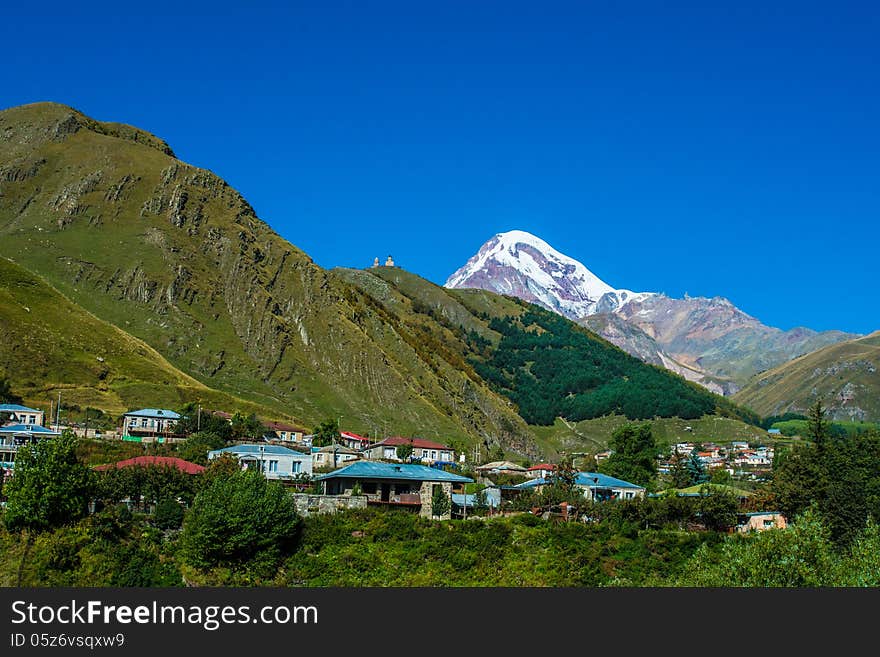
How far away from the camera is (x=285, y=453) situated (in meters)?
70.2

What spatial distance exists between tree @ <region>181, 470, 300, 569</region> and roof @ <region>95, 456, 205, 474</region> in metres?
8.25

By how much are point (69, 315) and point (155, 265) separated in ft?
91.8

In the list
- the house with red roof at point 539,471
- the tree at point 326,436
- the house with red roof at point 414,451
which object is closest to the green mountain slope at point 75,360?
the tree at point 326,436

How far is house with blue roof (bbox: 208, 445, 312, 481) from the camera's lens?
6638cm

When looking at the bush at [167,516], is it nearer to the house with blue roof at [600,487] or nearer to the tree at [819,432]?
the house with blue roof at [600,487]

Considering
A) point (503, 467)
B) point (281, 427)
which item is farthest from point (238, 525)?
point (503, 467)

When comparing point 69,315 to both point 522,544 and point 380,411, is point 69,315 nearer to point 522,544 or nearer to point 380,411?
point 380,411

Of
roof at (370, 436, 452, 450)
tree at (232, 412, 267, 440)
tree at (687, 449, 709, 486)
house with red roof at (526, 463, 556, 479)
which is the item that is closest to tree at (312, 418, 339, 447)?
roof at (370, 436, 452, 450)

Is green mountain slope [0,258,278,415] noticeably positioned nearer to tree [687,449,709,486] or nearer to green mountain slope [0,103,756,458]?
green mountain slope [0,103,756,458]

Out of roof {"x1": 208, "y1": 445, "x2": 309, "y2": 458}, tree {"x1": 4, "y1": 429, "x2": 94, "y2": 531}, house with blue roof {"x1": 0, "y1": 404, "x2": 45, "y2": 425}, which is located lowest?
tree {"x1": 4, "y1": 429, "x2": 94, "y2": 531}

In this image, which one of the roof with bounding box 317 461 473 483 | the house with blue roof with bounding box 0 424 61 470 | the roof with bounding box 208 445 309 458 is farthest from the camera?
the roof with bounding box 208 445 309 458

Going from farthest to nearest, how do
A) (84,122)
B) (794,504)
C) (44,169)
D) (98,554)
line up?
(84,122) < (44,169) < (794,504) < (98,554)

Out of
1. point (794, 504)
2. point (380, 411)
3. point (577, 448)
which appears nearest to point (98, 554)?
point (794, 504)

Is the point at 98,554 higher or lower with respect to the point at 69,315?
lower
